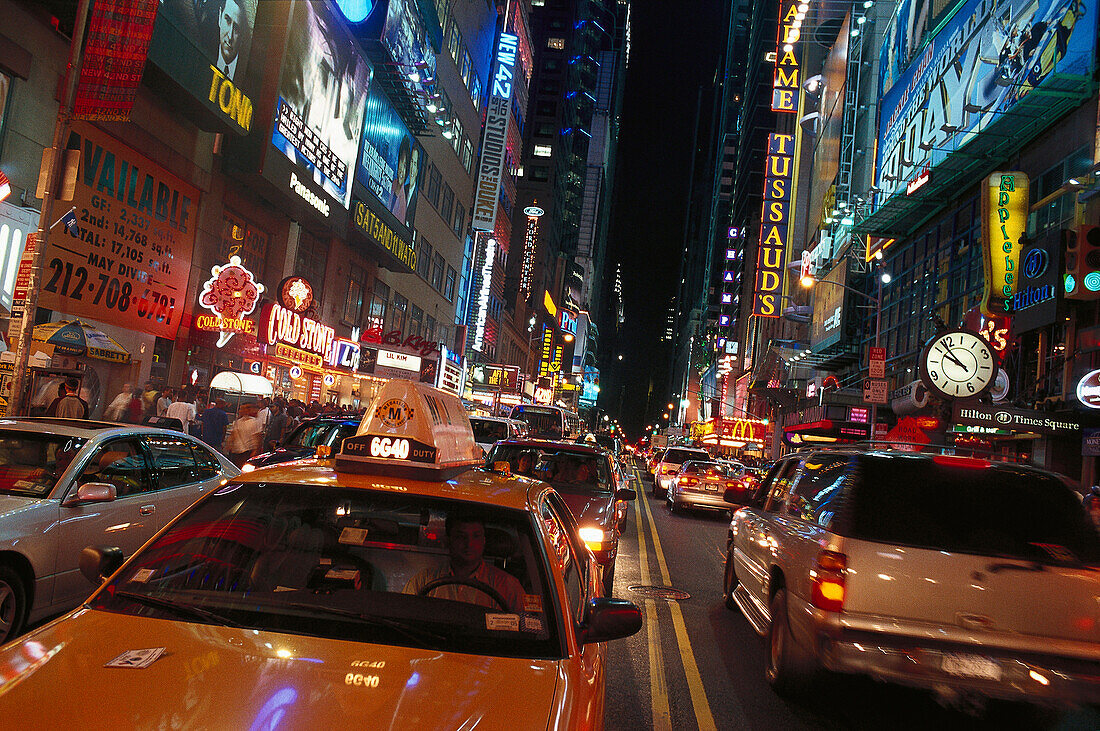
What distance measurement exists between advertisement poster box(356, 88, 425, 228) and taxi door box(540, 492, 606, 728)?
86.7 ft

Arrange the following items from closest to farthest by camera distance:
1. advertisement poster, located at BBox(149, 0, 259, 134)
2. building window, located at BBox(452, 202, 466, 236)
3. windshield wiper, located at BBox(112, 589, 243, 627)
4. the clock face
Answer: windshield wiper, located at BBox(112, 589, 243, 627), advertisement poster, located at BBox(149, 0, 259, 134), the clock face, building window, located at BBox(452, 202, 466, 236)

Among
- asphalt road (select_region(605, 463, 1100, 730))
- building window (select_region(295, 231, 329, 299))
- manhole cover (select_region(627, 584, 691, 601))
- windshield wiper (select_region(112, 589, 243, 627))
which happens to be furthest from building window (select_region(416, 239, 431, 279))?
windshield wiper (select_region(112, 589, 243, 627))

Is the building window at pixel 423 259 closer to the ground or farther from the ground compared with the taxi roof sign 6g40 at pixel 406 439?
farther from the ground

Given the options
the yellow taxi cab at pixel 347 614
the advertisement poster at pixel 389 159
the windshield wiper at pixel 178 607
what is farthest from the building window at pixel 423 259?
the windshield wiper at pixel 178 607

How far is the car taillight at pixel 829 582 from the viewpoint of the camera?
5.12 m

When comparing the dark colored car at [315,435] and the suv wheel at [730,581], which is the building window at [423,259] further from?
the suv wheel at [730,581]

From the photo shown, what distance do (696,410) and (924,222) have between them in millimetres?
114057

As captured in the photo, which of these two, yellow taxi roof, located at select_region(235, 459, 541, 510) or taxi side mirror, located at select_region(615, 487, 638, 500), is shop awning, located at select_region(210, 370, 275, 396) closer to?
taxi side mirror, located at select_region(615, 487, 638, 500)

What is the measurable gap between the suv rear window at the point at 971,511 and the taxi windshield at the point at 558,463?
5.01 metres

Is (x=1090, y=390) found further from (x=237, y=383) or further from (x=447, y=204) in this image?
(x=447, y=204)

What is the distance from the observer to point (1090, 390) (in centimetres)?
1870

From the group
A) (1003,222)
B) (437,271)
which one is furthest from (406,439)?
(437,271)

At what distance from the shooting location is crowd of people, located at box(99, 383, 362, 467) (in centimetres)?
1488

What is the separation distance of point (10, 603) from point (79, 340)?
12247 mm
